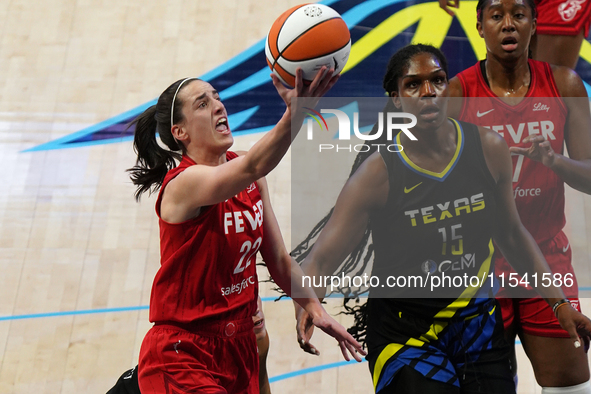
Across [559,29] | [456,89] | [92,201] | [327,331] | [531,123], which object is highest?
[559,29]

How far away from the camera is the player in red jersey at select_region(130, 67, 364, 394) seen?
84.4 inches

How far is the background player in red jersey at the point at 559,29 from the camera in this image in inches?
133

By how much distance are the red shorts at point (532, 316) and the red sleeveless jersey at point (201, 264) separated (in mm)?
1367

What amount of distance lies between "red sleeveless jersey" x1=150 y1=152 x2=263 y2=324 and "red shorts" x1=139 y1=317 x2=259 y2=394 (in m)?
0.05

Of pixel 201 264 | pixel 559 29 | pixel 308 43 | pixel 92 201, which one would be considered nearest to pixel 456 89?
pixel 559 29

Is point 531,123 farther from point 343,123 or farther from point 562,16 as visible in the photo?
point 343,123

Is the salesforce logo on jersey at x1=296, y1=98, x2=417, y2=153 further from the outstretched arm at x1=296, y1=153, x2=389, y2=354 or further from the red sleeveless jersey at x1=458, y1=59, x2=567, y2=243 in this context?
the outstretched arm at x1=296, y1=153, x2=389, y2=354

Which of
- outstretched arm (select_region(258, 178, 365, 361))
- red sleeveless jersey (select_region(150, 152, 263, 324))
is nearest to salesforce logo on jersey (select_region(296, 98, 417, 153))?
outstretched arm (select_region(258, 178, 365, 361))

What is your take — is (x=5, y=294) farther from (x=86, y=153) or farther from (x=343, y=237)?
(x=343, y=237)

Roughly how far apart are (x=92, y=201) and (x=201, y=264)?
110 inches

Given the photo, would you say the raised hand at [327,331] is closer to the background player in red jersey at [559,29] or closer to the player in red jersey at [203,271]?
the player in red jersey at [203,271]

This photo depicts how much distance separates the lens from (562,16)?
3.42 m

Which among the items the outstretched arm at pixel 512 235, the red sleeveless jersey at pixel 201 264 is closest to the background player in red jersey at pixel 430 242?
the outstretched arm at pixel 512 235

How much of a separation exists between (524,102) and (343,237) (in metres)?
1.29
